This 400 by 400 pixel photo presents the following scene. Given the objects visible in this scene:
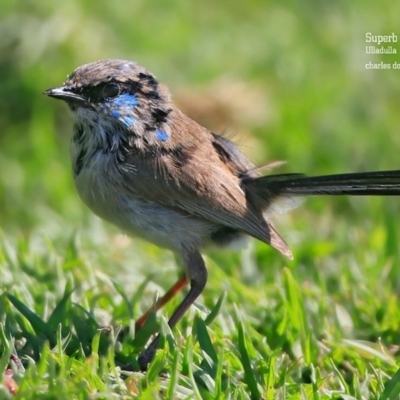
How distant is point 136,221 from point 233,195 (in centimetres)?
55

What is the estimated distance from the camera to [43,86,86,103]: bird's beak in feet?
15.3

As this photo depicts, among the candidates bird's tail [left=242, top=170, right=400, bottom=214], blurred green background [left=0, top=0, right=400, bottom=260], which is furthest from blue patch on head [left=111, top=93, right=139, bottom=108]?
blurred green background [left=0, top=0, right=400, bottom=260]

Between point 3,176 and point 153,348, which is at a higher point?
point 3,176

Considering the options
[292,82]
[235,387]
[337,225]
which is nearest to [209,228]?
[235,387]

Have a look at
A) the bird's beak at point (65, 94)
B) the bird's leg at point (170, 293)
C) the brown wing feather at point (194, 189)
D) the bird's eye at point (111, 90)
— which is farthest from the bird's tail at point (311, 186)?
the bird's beak at point (65, 94)

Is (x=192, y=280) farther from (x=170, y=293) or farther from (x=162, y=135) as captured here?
(x=162, y=135)

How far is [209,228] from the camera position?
4848mm

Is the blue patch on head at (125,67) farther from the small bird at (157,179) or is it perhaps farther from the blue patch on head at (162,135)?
the blue patch on head at (162,135)

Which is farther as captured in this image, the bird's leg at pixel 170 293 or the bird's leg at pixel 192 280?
the bird's leg at pixel 170 293

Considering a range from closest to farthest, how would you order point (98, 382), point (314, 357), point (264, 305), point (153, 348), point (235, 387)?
point (98, 382), point (235, 387), point (153, 348), point (314, 357), point (264, 305)

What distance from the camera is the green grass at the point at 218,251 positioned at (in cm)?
414

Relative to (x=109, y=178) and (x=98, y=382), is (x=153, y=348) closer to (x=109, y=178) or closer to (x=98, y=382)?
(x=98, y=382)

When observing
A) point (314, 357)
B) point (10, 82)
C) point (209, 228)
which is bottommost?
point (314, 357)

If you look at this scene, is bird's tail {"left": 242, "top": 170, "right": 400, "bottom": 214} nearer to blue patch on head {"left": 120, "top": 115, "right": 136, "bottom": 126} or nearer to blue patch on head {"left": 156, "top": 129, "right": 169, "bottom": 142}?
blue patch on head {"left": 156, "top": 129, "right": 169, "bottom": 142}
